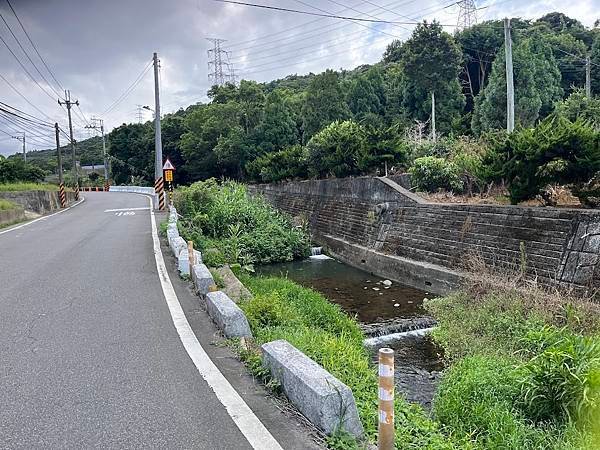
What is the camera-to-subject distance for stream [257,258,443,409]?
273 inches

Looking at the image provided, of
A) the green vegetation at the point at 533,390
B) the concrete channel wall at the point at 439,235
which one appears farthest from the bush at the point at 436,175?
the green vegetation at the point at 533,390

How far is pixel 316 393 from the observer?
130 inches

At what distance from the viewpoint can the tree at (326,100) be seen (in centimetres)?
3425

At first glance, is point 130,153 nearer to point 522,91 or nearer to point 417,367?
point 522,91

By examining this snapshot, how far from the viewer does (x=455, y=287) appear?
37.6 ft

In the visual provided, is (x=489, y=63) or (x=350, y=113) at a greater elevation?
(x=489, y=63)

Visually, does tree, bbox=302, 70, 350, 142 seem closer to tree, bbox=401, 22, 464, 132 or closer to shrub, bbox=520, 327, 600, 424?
tree, bbox=401, 22, 464, 132

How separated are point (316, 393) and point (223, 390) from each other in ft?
3.49

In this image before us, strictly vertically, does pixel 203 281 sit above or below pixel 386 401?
below

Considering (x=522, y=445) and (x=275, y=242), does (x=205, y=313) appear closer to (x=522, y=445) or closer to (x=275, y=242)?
(x=522, y=445)

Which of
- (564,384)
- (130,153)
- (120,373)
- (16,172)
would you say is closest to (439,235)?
(564,384)

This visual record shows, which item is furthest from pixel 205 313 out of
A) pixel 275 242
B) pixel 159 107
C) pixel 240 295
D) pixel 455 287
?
pixel 159 107

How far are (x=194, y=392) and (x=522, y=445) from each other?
9.20 feet

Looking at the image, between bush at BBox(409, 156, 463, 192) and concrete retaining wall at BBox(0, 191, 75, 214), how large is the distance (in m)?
18.3
